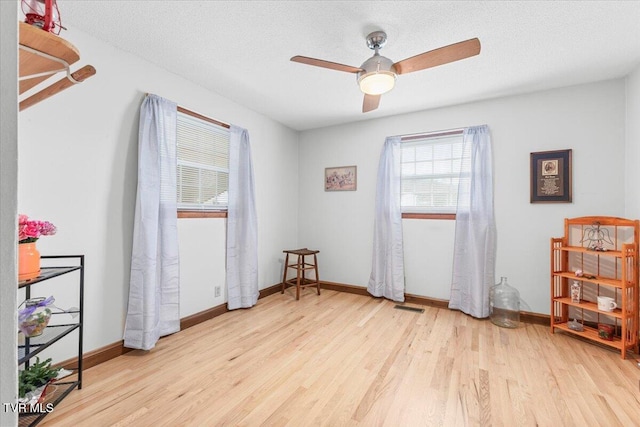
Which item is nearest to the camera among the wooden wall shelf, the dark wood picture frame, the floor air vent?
the wooden wall shelf

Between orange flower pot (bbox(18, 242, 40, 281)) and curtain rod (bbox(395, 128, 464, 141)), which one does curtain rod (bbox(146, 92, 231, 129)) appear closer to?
orange flower pot (bbox(18, 242, 40, 281))

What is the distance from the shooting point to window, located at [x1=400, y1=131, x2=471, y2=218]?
3.37 m

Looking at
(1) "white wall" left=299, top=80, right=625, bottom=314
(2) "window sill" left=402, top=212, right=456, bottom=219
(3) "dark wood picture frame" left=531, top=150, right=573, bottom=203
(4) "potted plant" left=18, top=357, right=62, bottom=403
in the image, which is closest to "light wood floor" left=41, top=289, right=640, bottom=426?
(4) "potted plant" left=18, top=357, right=62, bottom=403

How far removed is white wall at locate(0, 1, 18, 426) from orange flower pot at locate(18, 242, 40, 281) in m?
1.35

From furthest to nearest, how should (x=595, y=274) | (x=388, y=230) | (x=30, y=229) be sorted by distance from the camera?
1. (x=388, y=230)
2. (x=595, y=274)
3. (x=30, y=229)

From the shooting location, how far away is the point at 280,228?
4.16m

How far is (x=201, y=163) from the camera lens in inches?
116

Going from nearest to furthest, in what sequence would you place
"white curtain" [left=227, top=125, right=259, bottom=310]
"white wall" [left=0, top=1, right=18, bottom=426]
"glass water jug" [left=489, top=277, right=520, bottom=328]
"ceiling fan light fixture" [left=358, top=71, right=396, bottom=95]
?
"white wall" [left=0, top=1, right=18, bottom=426]
"ceiling fan light fixture" [left=358, top=71, right=396, bottom=95]
"glass water jug" [left=489, top=277, right=520, bottom=328]
"white curtain" [left=227, top=125, right=259, bottom=310]

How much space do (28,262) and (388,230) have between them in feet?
10.8

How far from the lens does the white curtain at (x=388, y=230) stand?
11.8ft

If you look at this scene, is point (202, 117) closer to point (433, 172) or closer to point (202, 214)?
point (202, 214)

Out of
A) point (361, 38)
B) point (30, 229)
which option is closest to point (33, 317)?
point (30, 229)

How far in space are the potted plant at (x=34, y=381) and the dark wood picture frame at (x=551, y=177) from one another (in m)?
4.24

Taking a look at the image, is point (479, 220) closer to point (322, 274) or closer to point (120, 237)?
point (322, 274)
